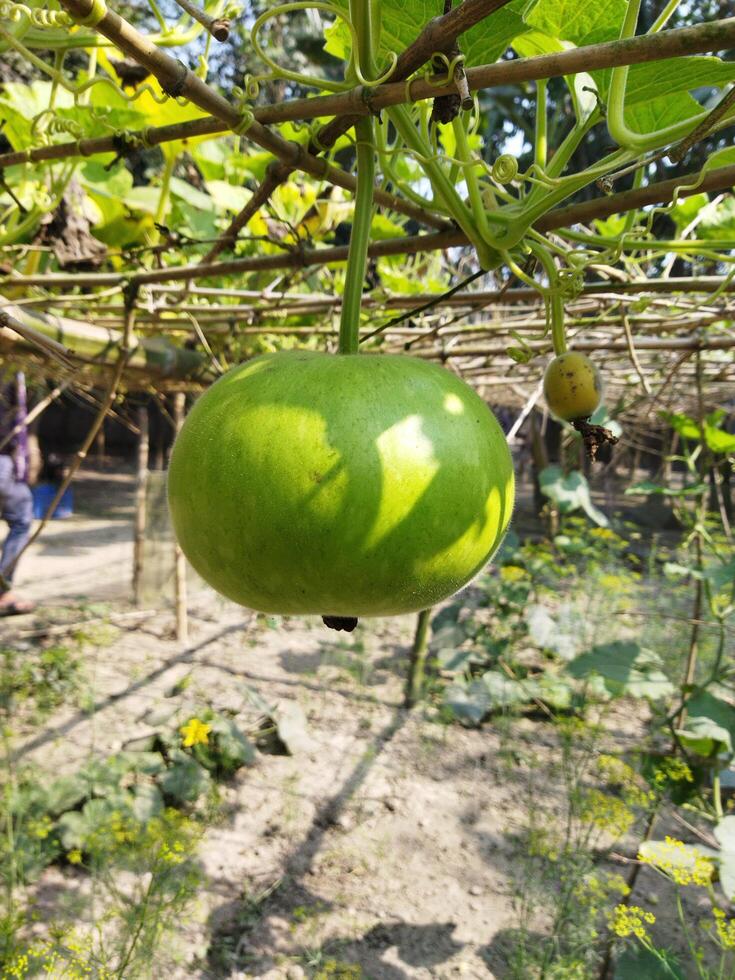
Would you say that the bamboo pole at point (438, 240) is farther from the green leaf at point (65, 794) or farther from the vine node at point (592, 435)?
the green leaf at point (65, 794)

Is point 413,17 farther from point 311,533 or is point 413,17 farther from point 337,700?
point 337,700

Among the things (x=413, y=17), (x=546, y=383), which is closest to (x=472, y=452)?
(x=546, y=383)

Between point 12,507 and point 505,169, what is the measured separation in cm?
442

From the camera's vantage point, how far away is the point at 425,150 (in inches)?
26.4

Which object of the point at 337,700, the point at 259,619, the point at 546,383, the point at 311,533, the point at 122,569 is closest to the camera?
the point at 311,533

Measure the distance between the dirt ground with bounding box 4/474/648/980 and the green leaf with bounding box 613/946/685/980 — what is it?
0.56 metres

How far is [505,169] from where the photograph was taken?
664 millimetres

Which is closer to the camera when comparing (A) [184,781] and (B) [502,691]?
(A) [184,781]

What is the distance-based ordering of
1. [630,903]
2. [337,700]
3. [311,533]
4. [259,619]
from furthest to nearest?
[259,619] < [337,700] < [630,903] < [311,533]

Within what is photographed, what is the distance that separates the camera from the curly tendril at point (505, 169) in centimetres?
63

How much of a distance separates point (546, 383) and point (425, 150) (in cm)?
26

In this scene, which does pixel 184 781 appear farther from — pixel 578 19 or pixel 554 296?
pixel 578 19

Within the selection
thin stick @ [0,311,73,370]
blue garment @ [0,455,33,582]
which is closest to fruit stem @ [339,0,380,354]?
thin stick @ [0,311,73,370]

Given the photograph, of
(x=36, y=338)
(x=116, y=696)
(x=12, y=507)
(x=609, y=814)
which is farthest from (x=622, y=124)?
(x=12, y=507)
